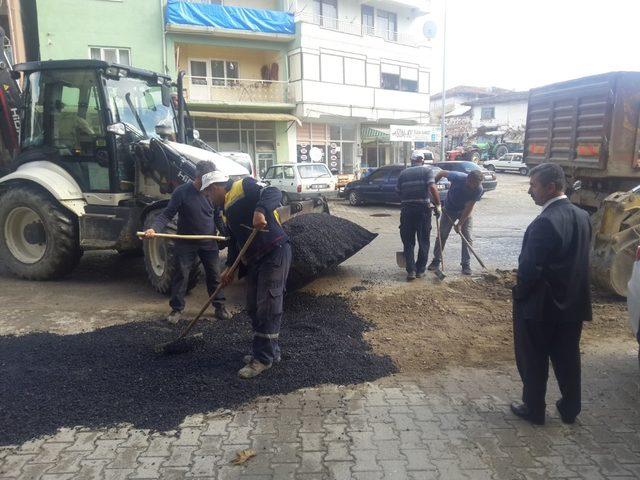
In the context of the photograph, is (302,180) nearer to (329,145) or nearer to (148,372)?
(329,145)

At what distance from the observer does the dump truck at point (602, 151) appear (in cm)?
601

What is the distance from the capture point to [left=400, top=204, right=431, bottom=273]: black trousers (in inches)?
288

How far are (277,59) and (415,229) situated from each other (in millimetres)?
20416

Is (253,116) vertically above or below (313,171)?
above

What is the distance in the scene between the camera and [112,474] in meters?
2.92

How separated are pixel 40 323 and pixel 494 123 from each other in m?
47.5

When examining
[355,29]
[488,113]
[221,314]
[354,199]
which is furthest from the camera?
[488,113]

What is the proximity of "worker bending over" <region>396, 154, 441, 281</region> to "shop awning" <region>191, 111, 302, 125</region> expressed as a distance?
17158 millimetres

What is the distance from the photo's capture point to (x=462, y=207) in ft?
25.7

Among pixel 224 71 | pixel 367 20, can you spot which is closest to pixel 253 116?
pixel 224 71

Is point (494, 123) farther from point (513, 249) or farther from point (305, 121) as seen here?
point (513, 249)

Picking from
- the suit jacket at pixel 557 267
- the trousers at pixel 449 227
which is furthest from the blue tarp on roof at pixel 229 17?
the suit jacket at pixel 557 267

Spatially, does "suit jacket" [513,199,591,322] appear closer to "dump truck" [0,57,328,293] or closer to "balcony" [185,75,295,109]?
"dump truck" [0,57,328,293]

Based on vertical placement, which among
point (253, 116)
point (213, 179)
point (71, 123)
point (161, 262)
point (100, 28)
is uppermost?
point (100, 28)
